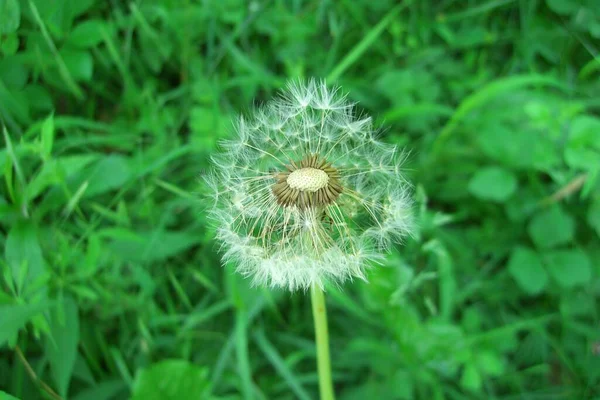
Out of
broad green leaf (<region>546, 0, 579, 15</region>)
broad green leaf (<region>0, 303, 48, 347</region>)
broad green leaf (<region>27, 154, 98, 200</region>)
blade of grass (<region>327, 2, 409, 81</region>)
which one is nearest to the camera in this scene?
broad green leaf (<region>0, 303, 48, 347</region>)

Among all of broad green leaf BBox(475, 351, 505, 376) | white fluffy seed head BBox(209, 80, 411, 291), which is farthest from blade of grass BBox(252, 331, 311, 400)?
white fluffy seed head BBox(209, 80, 411, 291)

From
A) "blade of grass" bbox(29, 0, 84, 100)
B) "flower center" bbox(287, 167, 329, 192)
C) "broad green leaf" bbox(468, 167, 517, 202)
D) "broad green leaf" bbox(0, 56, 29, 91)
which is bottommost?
"flower center" bbox(287, 167, 329, 192)

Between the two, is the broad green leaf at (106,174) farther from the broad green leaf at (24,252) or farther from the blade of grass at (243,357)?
the blade of grass at (243,357)

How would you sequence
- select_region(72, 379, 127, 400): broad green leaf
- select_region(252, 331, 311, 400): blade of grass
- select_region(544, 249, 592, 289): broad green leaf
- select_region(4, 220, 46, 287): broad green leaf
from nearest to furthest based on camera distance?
select_region(4, 220, 46, 287): broad green leaf < select_region(72, 379, 127, 400): broad green leaf < select_region(252, 331, 311, 400): blade of grass < select_region(544, 249, 592, 289): broad green leaf

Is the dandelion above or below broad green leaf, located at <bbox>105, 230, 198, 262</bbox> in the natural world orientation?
below

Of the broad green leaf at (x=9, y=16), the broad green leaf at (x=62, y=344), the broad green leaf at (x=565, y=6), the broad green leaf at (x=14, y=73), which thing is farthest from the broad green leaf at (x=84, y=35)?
the broad green leaf at (x=565, y=6)

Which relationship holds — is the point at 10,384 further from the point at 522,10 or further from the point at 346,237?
the point at 522,10

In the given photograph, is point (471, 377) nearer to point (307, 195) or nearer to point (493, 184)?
point (493, 184)

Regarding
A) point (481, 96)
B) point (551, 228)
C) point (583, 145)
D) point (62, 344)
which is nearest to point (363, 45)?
point (481, 96)

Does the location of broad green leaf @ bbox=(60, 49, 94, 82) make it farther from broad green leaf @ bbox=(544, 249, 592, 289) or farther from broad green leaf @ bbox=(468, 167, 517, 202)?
broad green leaf @ bbox=(544, 249, 592, 289)
